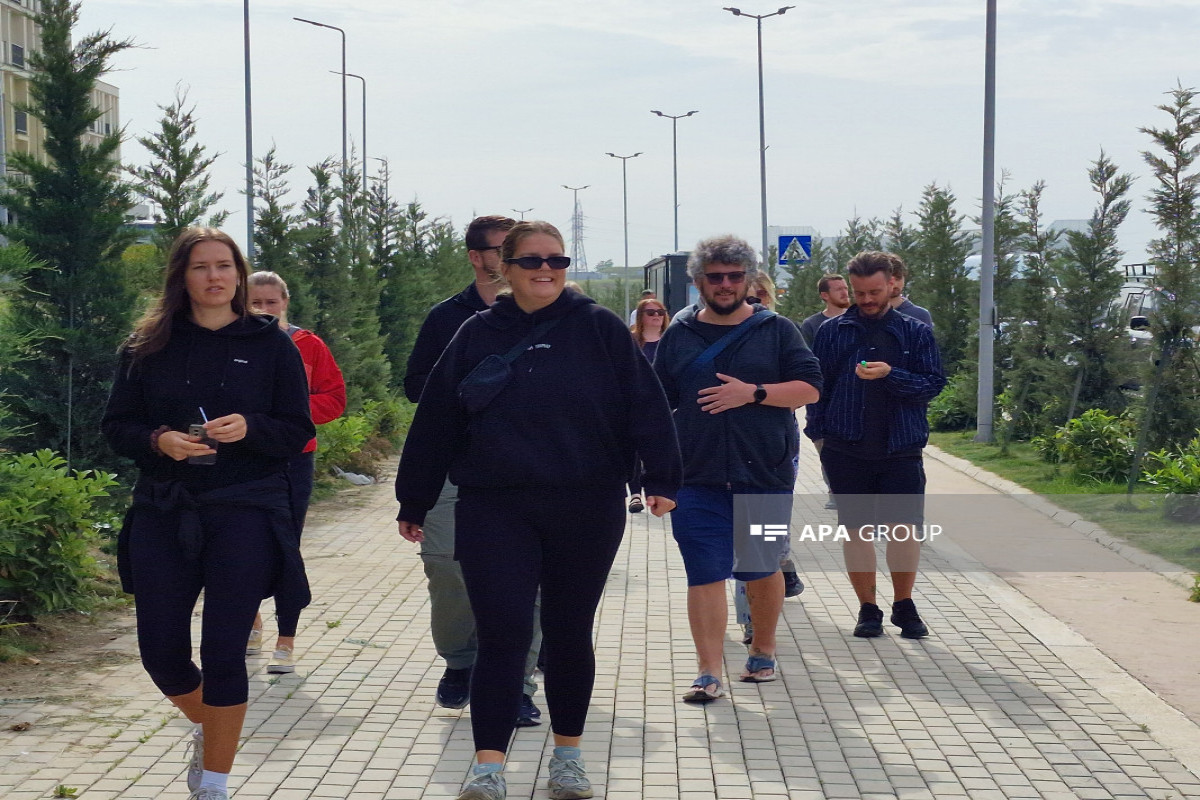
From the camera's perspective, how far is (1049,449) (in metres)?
15.4

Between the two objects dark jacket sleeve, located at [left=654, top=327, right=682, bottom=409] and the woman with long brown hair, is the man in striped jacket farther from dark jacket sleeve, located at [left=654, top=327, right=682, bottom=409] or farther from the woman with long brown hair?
the woman with long brown hair

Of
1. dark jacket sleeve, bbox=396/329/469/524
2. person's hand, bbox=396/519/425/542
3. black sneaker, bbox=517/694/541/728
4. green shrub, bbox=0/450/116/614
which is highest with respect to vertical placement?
dark jacket sleeve, bbox=396/329/469/524

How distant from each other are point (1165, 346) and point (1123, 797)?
8.01m

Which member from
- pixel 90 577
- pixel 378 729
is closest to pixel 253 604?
pixel 378 729

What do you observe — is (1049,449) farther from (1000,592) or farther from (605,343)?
(605,343)

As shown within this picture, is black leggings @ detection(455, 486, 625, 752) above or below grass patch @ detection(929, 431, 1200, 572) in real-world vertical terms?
above

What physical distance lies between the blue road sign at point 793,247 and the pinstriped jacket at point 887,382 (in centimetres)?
2287

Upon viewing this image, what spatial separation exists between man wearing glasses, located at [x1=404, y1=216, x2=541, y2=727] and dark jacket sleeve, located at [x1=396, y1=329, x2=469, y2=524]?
3.46ft

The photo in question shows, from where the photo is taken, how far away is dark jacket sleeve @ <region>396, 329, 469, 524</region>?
4543 mm

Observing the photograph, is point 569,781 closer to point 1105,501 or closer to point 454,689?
point 454,689

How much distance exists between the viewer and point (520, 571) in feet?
14.5

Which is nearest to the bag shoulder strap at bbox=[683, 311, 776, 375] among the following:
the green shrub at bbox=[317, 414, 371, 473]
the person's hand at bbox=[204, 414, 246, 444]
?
the person's hand at bbox=[204, 414, 246, 444]

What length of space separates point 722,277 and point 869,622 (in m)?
2.07

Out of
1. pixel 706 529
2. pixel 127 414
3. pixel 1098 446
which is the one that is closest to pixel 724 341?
pixel 706 529
